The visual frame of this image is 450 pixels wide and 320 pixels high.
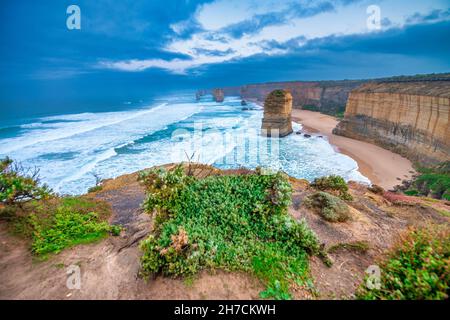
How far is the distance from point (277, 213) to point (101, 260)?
4649 millimetres

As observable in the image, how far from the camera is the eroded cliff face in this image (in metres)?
20.9

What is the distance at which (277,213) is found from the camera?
19.3 feet

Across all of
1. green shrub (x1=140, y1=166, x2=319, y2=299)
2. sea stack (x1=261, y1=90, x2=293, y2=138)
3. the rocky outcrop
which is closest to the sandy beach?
sea stack (x1=261, y1=90, x2=293, y2=138)

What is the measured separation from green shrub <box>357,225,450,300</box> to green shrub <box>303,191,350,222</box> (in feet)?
11.7

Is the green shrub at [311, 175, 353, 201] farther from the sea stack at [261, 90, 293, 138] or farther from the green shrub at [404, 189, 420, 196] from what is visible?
the sea stack at [261, 90, 293, 138]

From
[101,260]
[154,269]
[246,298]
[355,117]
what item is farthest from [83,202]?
[355,117]

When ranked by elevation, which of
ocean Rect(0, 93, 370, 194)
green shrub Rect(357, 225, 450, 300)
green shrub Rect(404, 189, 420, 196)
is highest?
green shrub Rect(357, 225, 450, 300)

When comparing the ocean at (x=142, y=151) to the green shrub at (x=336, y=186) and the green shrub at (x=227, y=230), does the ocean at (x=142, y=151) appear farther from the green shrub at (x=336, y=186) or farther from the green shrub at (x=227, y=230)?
the green shrub at (x=227, y=230)

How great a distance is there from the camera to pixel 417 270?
3264 mm

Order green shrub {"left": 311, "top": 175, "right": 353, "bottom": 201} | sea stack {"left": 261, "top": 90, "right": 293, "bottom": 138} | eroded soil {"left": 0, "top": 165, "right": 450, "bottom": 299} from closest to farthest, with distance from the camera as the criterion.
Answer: eroded soil {"left": 0, "top": 165, "right": 450, "bottom": 299}, green shrub {"left": 311, "top": 175, "right": 353, "bottom": 201}, sea stack {"left": 261, "top": 90, "right": 293, "bottom": 138}

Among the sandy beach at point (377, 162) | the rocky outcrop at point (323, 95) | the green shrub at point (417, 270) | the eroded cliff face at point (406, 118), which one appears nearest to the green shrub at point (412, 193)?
the sandy beach at point (377, 162)

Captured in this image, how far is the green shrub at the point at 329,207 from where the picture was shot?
7631 millimetres

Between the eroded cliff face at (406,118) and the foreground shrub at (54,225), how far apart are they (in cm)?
2831

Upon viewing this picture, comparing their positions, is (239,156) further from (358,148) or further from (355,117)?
(355,117)
